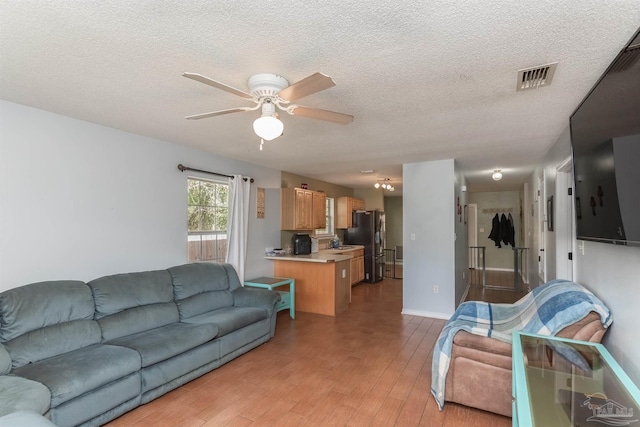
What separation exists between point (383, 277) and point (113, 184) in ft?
21.5

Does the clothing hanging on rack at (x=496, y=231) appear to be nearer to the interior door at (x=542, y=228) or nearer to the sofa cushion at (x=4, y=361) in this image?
the interior door at (x=542, y=228)

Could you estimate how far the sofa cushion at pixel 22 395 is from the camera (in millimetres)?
1704

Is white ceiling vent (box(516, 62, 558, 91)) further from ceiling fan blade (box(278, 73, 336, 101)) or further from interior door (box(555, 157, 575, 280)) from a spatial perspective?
interior door (box(555, 157, 575, 280))

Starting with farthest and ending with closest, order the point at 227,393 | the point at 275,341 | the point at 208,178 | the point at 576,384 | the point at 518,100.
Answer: the point at 208,178
the point at 275,341
the point at 227,393
the point at 518,100
the point at 576,384

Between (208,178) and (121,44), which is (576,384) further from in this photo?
(208,178)

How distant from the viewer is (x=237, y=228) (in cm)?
464

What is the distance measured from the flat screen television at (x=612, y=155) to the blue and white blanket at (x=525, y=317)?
46 cm

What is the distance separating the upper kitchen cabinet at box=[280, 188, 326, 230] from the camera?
5867mm

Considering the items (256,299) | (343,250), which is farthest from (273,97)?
(343,250)

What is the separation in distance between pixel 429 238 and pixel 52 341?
15.0 ft

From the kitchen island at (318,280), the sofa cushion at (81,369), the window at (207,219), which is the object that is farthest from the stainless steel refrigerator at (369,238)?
the sofa cushion at (81,369)

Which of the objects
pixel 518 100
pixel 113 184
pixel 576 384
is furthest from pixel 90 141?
pixel 576 384

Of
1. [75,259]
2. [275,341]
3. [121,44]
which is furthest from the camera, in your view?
[275,341]

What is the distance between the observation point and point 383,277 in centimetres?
829
